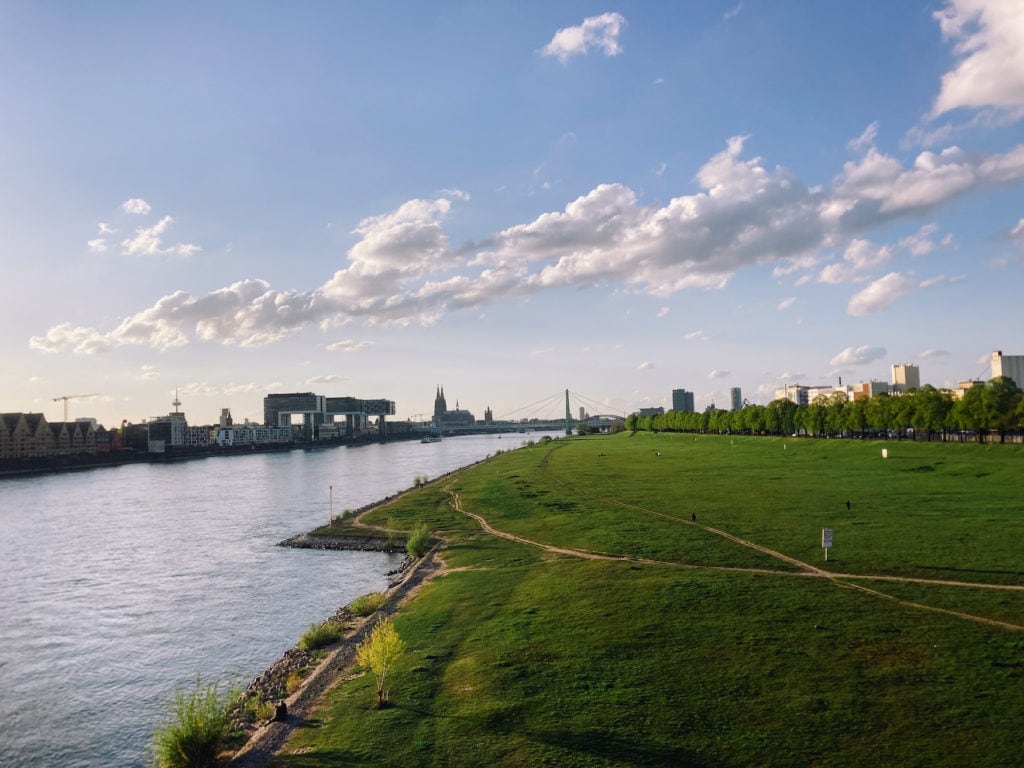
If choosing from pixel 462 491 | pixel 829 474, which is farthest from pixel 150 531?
pixel 829 474

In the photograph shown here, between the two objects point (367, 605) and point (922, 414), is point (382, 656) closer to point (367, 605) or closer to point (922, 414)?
point (367, 605)

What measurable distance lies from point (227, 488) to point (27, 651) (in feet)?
280

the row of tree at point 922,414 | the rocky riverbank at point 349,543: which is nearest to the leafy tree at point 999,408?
the row of tree at point 922,414

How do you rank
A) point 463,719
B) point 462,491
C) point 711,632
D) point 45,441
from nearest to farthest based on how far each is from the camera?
point 463,719 → point 711,632 → point 462,491 → point 45,441

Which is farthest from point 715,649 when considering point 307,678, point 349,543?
point 349,543

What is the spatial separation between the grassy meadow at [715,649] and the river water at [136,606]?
914cm

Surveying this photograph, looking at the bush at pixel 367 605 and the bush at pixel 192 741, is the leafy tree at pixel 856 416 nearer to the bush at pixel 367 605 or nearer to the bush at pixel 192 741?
the bush at pixel 367 605

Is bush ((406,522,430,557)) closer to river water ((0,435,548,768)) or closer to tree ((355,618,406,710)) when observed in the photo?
river water ((0,435,548,768))

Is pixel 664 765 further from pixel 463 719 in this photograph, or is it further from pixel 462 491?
pixel 462 491

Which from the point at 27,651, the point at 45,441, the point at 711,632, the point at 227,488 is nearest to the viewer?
the point at 711,632

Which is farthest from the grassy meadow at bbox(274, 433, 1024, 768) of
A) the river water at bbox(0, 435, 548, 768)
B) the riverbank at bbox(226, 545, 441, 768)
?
the river water at bbox(0, 435, 548, 768)

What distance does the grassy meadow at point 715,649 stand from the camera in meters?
17.8

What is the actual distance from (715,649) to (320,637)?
18.7 m

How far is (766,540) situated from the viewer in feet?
134
